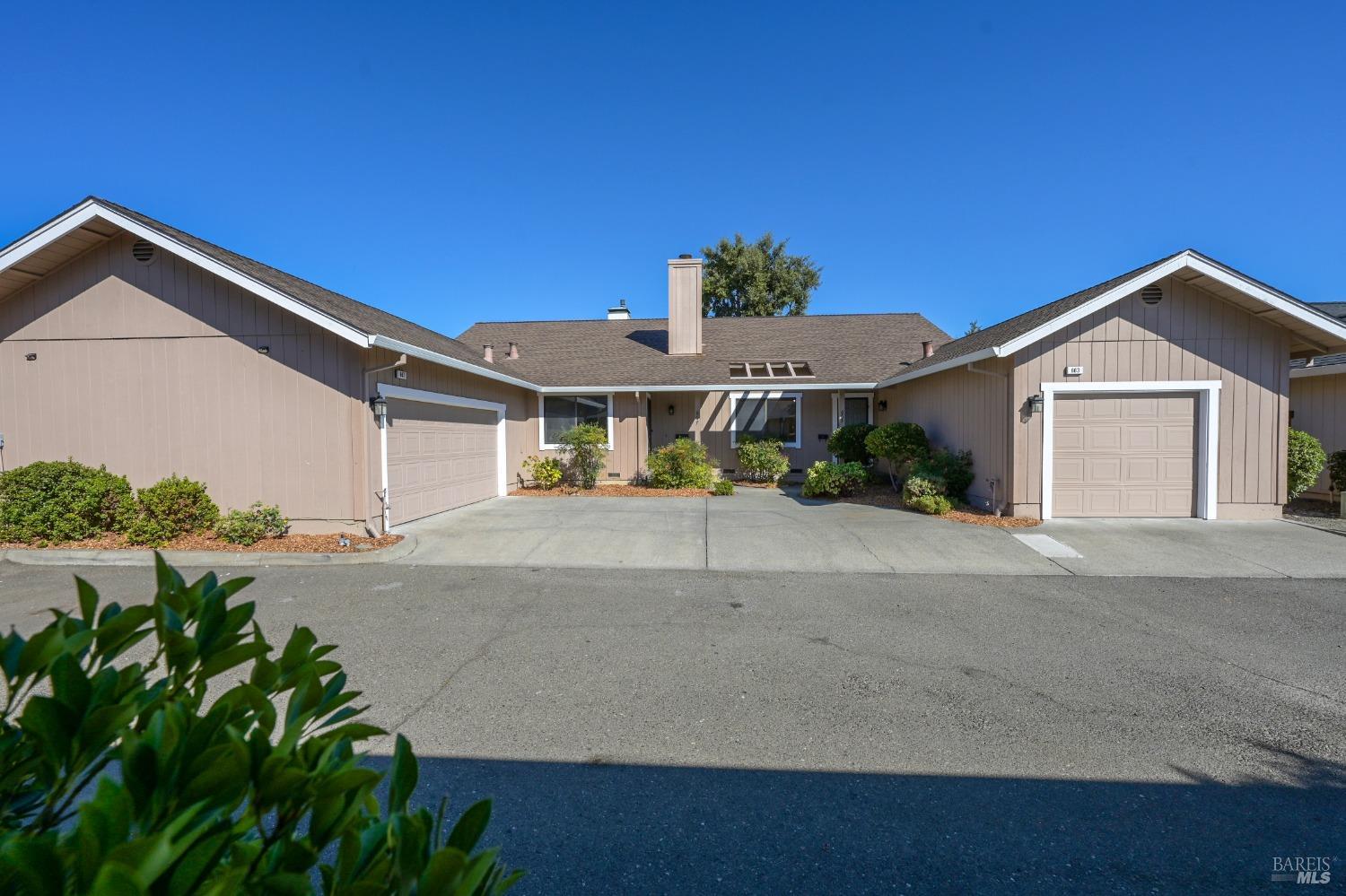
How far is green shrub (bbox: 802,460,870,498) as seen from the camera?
42.3ft

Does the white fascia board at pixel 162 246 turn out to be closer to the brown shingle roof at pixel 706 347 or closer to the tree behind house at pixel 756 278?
the brown shingle roof at pixel 706 347

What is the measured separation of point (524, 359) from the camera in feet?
60.2

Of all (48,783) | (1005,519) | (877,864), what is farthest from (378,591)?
(1005,519)

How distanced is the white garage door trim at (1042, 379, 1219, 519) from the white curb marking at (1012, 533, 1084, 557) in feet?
4.80

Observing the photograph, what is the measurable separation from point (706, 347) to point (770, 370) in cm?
321

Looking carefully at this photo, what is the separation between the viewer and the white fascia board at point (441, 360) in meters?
8.77

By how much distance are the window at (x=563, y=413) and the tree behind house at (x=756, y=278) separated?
19026 millimetres

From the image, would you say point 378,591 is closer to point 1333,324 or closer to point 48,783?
point 48,783

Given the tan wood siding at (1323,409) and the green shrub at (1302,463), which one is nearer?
the green shrub at (1302,463)

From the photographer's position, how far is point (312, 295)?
10.1 metres

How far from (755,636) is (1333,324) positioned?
10.4 metres

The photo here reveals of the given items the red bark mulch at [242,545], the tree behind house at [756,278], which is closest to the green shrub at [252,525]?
the red bark mulch at [242,545]

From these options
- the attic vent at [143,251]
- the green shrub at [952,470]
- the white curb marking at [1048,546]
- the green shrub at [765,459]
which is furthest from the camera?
the green shrub at [765,459]

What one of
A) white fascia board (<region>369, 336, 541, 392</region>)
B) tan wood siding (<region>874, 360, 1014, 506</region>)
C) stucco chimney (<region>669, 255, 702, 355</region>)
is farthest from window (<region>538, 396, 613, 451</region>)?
tan wood siding (<region>874, 360, 1014, 506</region>)
